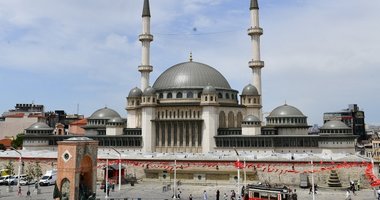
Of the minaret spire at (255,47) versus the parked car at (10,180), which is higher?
the minaret spire at (255,47)

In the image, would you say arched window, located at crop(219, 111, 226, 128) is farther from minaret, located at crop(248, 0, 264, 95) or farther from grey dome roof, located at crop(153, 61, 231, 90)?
minaret, located at crop(248, 0, 264, 95)

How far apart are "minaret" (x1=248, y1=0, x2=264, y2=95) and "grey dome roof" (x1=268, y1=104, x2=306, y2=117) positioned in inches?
225

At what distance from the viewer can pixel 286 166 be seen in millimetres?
53250

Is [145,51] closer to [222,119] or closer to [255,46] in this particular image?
[222,119]

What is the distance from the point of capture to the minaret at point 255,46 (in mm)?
77250

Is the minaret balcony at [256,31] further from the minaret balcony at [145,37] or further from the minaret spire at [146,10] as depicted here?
the minaret spire at [146,10]

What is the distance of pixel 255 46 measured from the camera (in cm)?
7800

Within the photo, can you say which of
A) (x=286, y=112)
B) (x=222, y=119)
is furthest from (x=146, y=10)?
(x=286, y=112)

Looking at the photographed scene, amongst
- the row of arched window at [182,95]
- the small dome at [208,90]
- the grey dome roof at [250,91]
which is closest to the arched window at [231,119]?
the row of arched window at [182,95]

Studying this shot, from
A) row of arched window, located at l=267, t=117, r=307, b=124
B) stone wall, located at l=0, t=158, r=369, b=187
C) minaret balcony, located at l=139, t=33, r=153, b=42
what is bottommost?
stone wall, located at l=0, t=158, r=369, b=187

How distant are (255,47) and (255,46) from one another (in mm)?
208

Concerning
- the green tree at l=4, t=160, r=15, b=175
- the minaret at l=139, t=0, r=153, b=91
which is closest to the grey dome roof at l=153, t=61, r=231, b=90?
the minaret at l=139, t=0, r=153, b=91

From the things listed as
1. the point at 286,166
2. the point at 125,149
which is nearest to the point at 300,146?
the point at 286,166

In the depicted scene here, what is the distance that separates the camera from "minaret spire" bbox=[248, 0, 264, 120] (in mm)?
77250
